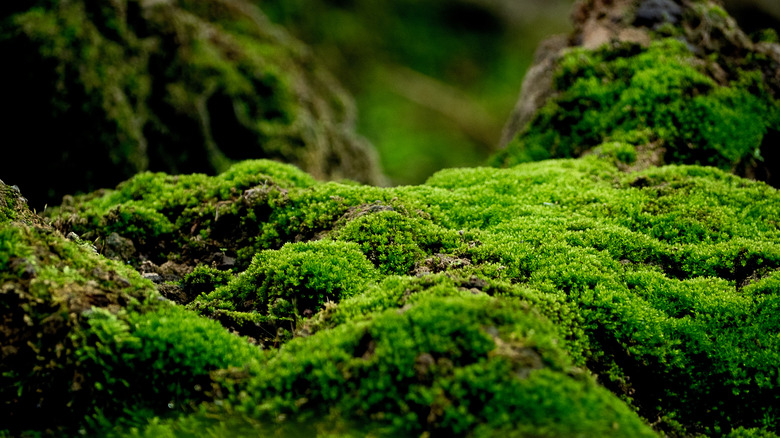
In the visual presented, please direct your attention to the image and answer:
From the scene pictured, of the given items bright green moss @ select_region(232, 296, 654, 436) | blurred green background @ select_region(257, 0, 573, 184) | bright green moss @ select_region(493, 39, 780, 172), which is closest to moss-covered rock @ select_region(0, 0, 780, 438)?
bright green moss @ select_region(232, 296, 654, 436)

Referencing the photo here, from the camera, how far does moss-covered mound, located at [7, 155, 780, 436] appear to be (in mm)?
4273

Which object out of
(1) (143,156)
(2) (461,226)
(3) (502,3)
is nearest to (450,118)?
(3) (502,3)

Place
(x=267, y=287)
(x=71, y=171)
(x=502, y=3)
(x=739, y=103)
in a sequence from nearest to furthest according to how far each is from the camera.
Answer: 1. (x=267, y=287)
2. (x=739, y=103)
3. (x=71, y=171)
4. (x=502, y=3)

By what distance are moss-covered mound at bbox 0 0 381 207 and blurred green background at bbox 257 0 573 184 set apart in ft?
36.7

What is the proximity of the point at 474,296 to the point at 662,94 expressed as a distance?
727 cm

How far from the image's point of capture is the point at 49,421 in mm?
4539

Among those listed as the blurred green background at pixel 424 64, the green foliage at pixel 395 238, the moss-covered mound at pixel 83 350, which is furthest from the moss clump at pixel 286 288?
the blurred green background at pixel 424 64

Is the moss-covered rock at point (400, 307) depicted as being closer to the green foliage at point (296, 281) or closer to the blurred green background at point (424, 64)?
the green foliage at point (296, 281)

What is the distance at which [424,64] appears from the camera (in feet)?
121

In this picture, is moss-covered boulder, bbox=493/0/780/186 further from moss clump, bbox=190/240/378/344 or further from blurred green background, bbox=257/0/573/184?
blurred green background, bbox=257/0/573/184

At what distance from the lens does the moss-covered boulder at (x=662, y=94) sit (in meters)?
9.70

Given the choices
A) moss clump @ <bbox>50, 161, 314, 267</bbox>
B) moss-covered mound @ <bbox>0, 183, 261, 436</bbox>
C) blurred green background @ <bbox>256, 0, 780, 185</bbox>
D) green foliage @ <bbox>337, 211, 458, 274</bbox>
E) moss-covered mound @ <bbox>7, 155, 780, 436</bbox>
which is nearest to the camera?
moss-covered mound @ <bbox>7, 155, 780, 436</bbox>

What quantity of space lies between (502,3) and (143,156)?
3480 cm

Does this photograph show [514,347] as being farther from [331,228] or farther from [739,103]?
[739,103]
